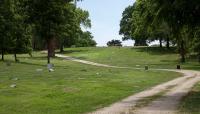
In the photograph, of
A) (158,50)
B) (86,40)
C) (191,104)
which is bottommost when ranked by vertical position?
(191,104)

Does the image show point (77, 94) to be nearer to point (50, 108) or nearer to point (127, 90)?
point (127, 90)

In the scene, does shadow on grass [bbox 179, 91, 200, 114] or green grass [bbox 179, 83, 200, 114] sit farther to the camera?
shadow on grass [bbox 179, 91, 200, 114]

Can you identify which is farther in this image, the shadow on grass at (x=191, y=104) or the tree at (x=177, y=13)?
the tree at (x=177, y=13)

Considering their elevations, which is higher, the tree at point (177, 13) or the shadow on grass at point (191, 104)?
the tree at point (177, 13)

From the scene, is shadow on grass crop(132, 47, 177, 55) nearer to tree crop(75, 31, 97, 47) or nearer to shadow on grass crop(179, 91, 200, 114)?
tree crop(75, 31, 97, 47)

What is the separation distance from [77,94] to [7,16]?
4191 cm

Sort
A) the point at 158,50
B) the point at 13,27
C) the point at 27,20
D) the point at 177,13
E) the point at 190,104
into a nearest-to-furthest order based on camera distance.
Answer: the point at 190,104, the point at 177,13, the point at 27,20, the point at 13,27, the point at 158,50

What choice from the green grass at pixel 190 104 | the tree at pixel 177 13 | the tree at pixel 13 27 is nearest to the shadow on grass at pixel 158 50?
the tree at pixel 13 27

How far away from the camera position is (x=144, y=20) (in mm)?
32500

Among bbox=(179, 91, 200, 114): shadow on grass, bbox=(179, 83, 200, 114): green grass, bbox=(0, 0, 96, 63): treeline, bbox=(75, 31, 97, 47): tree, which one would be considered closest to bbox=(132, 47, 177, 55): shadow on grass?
bbox=(0, 0, 96, 63): treeline

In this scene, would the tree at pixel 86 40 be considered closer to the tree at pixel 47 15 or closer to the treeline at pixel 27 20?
the treeline at pixel 27 20

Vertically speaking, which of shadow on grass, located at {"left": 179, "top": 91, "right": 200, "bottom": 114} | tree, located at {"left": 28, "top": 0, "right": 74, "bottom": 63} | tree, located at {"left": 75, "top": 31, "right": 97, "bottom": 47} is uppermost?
tree, located at {"left": 28, "top": 0, "right": 74, "bottom": 63}

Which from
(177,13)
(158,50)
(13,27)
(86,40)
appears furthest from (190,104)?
(86,40)

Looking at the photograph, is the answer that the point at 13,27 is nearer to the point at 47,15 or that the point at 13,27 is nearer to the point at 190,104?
the point at 47,15
